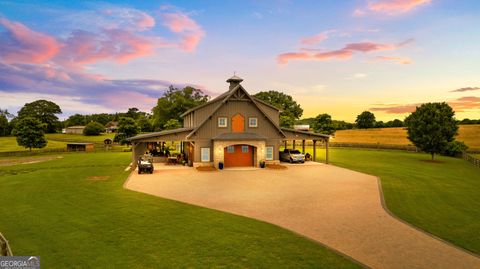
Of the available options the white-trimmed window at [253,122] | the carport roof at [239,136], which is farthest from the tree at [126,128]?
the white-trimmed window at [253,122]

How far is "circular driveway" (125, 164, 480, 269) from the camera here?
10000 millimetres

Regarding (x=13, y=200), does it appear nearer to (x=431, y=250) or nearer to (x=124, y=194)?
(x=124, y=194)

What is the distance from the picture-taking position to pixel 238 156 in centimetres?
3250

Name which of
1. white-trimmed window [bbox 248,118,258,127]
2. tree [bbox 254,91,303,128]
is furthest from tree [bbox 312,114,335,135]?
white-trimmed window [bbox 248,118,258,127]

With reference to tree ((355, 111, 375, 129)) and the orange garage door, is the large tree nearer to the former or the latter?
the orange garage door

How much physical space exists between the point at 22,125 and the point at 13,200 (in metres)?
46.5

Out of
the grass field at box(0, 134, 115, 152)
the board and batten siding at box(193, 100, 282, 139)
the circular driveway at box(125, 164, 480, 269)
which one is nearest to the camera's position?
the circular driveway at box(125, 164, 480, 269)

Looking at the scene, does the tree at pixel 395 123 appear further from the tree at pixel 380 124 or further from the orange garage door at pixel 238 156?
the orange garage door at pixel 238 156

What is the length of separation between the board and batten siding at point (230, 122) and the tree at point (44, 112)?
326ft

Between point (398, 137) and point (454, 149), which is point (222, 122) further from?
point (398, 137)

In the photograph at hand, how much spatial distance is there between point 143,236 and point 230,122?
22.3m

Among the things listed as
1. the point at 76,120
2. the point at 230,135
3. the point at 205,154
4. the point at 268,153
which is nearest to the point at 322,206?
the point at 230,135

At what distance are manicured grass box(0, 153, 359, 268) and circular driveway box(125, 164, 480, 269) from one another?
4.05 feet

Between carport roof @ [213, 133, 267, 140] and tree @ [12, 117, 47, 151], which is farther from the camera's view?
tree @ [12, 117, 47, 151]
